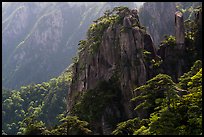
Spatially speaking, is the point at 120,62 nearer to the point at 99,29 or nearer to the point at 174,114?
the point at 99,29

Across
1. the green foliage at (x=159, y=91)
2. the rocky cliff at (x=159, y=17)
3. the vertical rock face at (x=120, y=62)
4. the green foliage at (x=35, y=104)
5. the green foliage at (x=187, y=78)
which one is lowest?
the green foliage at (x=159, y=91)

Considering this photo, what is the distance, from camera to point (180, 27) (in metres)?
52.6

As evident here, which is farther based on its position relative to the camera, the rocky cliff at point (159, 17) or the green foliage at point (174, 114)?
the rocky cliff at point (159, 17)

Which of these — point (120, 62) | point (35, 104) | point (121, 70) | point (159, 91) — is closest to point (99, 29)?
point (120, 62)

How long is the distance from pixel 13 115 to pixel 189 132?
3684 inches

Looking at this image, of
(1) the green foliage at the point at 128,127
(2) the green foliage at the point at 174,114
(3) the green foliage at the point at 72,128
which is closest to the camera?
(2) the green foliage at the point at 174,114

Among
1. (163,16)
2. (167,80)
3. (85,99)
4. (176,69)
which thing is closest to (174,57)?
(176,69)

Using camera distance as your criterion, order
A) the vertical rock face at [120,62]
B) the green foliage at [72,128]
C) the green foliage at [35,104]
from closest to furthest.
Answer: the green foliage at [72,128] → the vertical rock face at [120,62] → the green foliage at [35,104]

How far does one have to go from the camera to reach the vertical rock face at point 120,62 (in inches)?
1877

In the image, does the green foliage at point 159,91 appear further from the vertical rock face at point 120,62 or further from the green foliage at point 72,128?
the vertical rock face at point 120,62

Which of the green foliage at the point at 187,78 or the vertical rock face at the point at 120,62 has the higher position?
the vertical rock face at the point at 120,62

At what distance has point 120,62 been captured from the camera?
4994cm

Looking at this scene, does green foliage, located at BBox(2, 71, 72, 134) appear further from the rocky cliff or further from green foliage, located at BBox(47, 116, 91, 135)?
green foliage, located at BBox(47, 116, 91, 135)

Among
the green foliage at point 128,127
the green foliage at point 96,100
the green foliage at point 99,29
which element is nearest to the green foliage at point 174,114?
the green foliage at point 128,127
